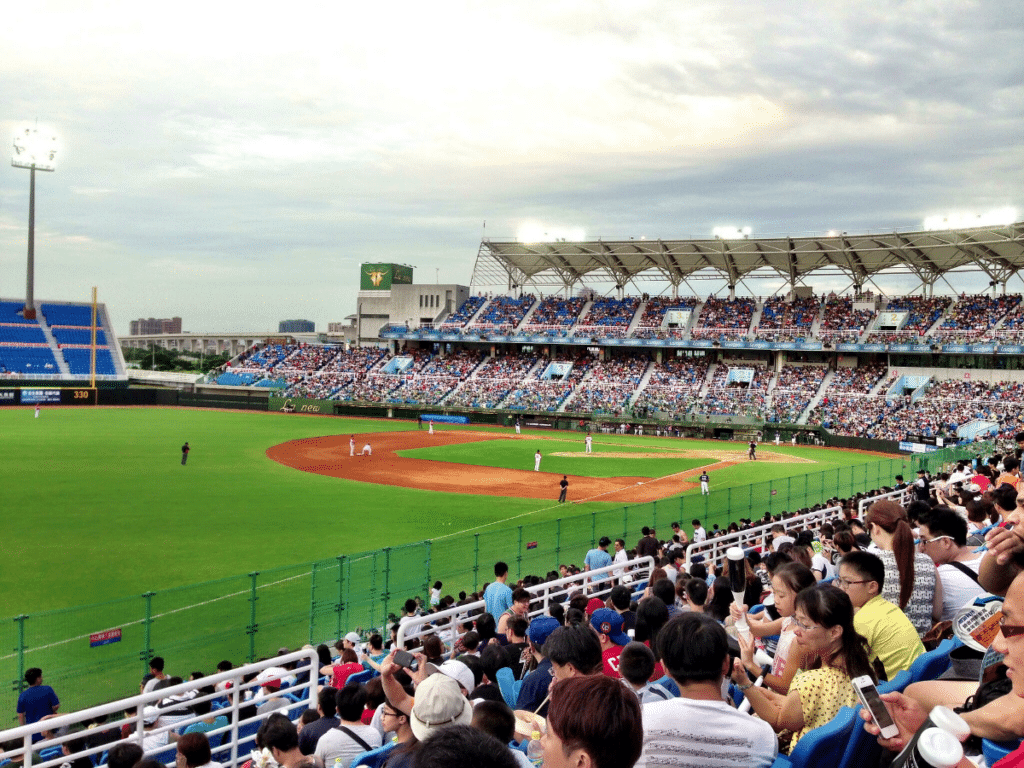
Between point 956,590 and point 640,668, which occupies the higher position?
point 956,590

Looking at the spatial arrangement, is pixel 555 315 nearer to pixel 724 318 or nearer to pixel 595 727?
pixel 724 318

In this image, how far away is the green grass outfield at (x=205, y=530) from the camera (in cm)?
1434

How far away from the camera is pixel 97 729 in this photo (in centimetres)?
698

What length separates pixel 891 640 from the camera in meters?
5.16

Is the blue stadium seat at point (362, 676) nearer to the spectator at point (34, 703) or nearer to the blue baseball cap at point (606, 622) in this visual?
the blue baseball cap at point (606, 622)

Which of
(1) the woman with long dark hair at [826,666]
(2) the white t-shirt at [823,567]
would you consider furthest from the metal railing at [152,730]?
(2) the white t-shirt at [823,567]

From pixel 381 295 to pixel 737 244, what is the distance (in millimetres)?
56337

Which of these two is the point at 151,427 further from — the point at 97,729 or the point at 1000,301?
the point at 1000,301

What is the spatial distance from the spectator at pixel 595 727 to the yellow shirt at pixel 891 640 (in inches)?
108

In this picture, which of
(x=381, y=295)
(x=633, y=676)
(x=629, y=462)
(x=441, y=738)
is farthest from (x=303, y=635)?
(x=381, y=295)

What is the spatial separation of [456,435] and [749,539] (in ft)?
142

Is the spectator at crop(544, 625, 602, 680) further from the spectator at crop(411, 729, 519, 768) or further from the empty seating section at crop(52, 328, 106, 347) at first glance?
the empty seating section at crop(52, 328, 106, 347)

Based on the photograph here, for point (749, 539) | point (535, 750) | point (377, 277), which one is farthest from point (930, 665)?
point (377, 277)

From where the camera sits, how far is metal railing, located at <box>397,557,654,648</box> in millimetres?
9438
